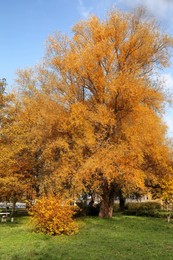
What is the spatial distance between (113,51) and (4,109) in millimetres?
7901

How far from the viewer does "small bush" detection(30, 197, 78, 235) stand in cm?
1304

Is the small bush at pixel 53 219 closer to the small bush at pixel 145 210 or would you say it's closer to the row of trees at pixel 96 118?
the row of trees at pixel 96 118

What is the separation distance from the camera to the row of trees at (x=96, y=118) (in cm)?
1838

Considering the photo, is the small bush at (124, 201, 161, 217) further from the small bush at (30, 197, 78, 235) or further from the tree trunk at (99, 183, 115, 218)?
the small bush at (30, 197, 78, 235)

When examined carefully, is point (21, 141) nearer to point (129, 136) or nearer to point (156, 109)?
point (129, 136)

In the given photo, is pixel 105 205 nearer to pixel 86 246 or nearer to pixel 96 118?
pixel 96 118

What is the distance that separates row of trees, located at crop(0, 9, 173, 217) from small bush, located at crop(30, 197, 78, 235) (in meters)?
4.16

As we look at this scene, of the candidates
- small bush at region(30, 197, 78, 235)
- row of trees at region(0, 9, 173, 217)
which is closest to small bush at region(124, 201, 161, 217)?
row of trees at region(0, 9, 173, 217)

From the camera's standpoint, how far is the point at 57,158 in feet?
67.1

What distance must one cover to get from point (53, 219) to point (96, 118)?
24.2 feet

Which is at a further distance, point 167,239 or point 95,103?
point 95,103

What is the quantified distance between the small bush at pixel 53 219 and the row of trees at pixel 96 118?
164 inches

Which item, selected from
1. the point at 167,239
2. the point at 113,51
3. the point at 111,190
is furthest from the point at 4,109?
the point at 167,239

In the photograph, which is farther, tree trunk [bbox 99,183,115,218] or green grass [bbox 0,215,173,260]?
tree trunk [bbox 99,183,115,218]
